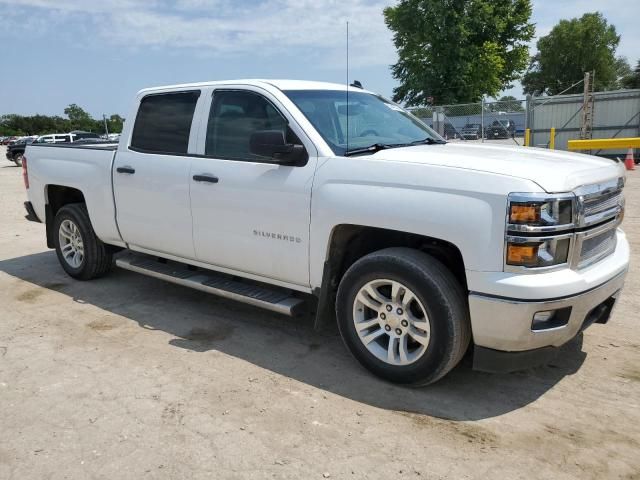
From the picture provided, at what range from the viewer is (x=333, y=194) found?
3.53 metres

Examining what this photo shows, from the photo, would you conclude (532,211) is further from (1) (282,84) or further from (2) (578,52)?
(2) (578,52)

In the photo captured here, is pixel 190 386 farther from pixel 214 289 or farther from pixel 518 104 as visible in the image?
pixel 518 104

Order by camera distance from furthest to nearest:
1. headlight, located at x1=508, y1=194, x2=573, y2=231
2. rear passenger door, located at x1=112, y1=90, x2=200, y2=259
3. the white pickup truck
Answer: rear passenger door, located at x1=112, y1=90, x2=200, y2=259 < the white pickup truck < headlight, located at x1=508, y1=194, x2=573, y2=231

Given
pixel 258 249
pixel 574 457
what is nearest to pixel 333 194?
pixel 258 249

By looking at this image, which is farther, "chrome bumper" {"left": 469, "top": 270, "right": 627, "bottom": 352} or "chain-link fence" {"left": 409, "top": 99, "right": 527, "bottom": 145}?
"chain-link fence" {"left": 409, "top": 99, "right": 527, "bottom": 145}

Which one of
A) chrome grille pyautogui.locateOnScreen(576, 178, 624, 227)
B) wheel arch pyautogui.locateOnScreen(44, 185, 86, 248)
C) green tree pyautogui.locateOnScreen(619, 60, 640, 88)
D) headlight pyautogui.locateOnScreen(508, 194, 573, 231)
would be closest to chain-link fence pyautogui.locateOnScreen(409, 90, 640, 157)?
wheel arch pyautogui.locateOnScreen(44, 185, 86, 248)

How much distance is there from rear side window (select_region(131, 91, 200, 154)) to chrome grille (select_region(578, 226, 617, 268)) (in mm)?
3067

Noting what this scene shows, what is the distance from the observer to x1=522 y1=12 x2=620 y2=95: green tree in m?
67.9

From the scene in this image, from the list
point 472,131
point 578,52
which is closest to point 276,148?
point 472,131

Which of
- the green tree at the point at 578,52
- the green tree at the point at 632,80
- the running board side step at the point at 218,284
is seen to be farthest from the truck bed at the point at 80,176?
the green tree at the point at 632,80

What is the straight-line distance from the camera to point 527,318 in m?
2.94

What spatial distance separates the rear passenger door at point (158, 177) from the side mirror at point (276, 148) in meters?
1.00

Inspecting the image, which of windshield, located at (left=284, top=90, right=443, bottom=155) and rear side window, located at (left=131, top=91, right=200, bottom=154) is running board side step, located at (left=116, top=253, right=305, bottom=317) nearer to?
rear side window, located at (left=131, top=91, right=200, bottom=154)

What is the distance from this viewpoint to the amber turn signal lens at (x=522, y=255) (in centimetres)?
290
